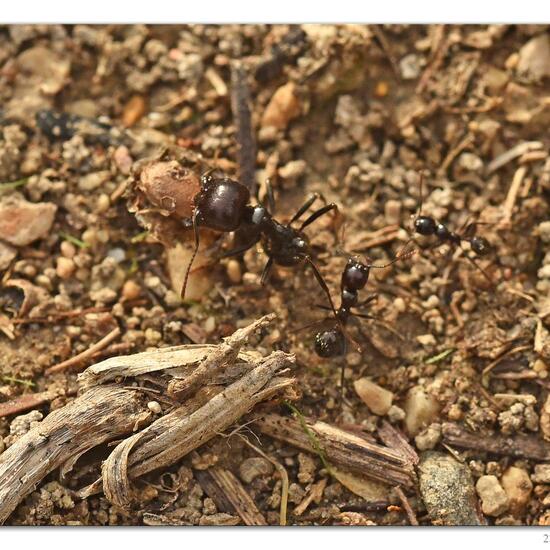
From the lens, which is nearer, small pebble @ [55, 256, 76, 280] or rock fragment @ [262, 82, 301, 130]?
small pebble @ [55, 256, 76, 280]

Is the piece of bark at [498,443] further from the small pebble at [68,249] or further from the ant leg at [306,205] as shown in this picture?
the small pebble at [68,249]

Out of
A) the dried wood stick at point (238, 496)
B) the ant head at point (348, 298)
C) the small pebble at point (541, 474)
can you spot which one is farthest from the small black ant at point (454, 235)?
the dried wood stick at point (238, 496)

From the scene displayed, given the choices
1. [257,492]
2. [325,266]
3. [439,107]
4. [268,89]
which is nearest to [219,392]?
[257,492]

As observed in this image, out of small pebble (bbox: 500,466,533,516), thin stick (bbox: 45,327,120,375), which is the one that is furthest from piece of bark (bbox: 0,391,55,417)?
small pebble (bbox: 500,466,533,516)

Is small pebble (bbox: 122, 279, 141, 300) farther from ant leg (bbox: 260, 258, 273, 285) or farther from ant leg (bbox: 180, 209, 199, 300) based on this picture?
ant leg (bbox: 260, 258, 273, 285)

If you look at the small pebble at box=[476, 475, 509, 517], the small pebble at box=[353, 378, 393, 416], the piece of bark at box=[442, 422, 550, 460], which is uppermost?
the small pebble at box=[353, 378, 393, 416]

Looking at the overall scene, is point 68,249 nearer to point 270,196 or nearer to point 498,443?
point 270,196

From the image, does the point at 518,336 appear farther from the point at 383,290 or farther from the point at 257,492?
the point at 257,492
